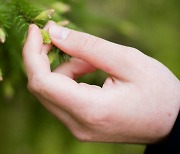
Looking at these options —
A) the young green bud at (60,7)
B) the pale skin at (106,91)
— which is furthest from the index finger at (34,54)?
the young green bud at (60,7)

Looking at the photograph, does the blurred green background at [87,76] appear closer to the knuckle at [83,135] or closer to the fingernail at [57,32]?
the fingernail at [57,32]

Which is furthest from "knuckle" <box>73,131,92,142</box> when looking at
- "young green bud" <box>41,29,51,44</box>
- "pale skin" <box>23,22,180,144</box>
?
"young green bud" <box>41,29,51,44</box>

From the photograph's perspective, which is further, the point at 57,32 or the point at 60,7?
the point at 60,7

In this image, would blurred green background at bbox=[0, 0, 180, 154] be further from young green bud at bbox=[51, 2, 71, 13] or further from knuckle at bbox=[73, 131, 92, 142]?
knuckle at bbox=[73, 131, 92, 142]

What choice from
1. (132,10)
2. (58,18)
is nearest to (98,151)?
(132,10)

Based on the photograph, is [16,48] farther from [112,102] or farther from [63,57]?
[112,102]

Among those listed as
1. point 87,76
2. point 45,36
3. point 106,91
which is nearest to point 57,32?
point 45,36

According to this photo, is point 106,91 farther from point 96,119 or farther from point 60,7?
point 60,7
